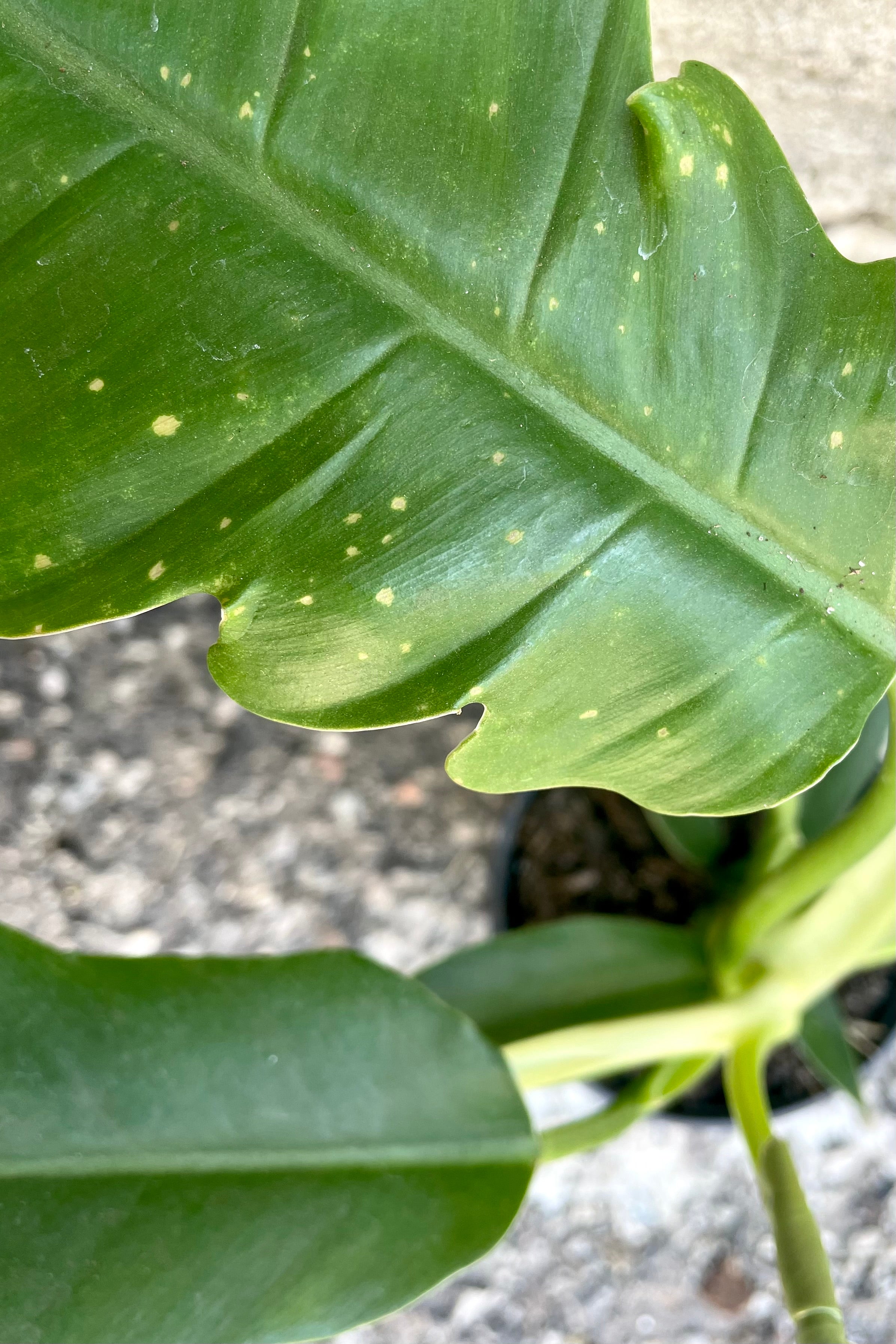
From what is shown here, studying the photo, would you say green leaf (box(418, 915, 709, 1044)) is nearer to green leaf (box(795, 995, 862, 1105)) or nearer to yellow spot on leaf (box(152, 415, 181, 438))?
green leaf (box(795, 995, 862, 1105))

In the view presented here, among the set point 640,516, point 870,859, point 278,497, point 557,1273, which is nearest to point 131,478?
point 278,497

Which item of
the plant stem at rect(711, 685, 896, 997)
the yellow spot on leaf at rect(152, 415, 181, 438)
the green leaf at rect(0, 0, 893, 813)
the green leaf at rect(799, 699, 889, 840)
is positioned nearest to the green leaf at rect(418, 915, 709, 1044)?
the plant stem at rect(711, 685, 896, 997)

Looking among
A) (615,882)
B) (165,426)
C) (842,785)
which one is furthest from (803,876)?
(165,426)

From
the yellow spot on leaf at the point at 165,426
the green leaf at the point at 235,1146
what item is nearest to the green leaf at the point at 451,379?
the yellow spot on leaf at the point at 165,426

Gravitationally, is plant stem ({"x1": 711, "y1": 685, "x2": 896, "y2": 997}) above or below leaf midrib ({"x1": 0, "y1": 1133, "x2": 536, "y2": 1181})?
above

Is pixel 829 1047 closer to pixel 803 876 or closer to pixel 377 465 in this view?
pixel 803 876

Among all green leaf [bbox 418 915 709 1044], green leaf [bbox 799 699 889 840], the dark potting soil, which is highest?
green leaf [bbox 799 699 889 840]

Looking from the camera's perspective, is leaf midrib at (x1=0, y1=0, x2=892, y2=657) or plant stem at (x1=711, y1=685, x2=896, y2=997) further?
plant stem at (x1=711, y1=685, x2=896, y2=997)
